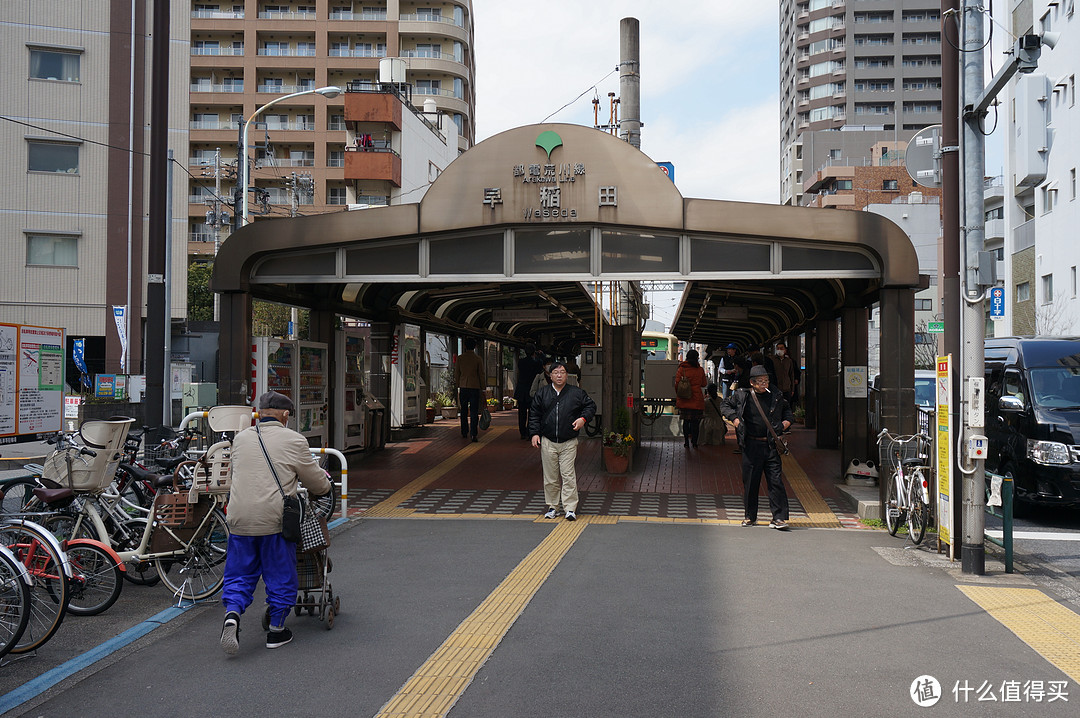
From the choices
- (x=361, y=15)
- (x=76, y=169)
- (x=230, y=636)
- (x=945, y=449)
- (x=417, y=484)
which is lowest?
(x=417, y=484)

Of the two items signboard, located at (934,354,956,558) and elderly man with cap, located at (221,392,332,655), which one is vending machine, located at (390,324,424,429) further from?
elderly man with cap, located at (221,392,332,655)

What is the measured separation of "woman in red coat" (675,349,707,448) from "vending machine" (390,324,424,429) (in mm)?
6316

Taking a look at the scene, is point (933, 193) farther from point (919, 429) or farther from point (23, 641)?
point (23, 641)

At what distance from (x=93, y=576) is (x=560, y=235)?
22.5 feet

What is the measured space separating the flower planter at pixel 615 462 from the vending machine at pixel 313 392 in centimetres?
424

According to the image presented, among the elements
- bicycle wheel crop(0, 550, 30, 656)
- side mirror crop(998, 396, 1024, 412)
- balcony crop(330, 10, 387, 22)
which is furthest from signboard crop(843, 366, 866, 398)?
balcony crop(330, 10, 387, 22)

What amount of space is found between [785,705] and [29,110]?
34.3 m

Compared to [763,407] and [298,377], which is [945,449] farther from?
[298,377]

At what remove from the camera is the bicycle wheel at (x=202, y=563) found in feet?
21.2

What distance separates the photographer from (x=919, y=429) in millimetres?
11188

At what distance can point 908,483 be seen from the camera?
8883 millimetres

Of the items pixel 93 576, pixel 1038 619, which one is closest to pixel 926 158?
pixel 1038 619

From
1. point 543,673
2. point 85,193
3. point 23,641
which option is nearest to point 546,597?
point 543,673

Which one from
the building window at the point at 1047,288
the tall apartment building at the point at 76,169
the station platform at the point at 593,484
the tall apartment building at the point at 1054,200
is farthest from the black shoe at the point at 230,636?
the building window at the point at 1047,288
